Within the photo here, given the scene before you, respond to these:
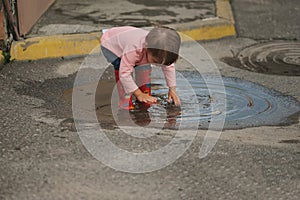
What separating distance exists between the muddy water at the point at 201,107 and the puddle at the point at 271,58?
602 millimetres

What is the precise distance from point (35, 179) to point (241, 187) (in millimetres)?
1191

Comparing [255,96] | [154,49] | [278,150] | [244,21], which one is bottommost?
[244,21]

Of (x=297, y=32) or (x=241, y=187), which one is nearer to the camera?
(x=241, y=187)

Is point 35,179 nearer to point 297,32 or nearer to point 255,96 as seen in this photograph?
point 255,96

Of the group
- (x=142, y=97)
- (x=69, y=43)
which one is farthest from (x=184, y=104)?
(x=69, y=43)

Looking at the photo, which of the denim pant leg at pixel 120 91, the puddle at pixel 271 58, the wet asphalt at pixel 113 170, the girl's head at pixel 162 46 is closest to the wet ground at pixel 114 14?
the puddle at pixel 271 58

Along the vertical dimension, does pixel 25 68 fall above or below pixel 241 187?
below

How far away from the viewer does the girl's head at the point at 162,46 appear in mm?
4922

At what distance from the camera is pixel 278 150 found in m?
4.55

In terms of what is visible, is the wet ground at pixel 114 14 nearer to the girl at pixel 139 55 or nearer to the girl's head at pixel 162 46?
the girl at pixel 139 55

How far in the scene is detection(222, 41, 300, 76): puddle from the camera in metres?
6.94

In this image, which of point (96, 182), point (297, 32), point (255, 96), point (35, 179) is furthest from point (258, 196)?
point (297, 32)

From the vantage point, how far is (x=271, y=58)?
290 inches

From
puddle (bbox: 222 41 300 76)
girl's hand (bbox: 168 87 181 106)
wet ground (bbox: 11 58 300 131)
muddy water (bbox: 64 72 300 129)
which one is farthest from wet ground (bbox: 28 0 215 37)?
girl's hand (bbox: 168 87 181 106)
